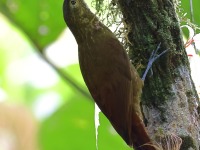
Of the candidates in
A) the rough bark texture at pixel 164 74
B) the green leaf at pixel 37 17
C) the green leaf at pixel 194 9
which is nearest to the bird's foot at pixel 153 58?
the rough bark texture at pixel 164 74

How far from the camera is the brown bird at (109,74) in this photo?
2619mm

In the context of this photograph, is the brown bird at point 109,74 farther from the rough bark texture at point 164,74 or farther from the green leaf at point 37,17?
the green leaf at point 37,17

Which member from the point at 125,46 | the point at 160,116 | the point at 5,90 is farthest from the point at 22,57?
the point at 160,116

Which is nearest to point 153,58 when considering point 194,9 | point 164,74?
point 164,74

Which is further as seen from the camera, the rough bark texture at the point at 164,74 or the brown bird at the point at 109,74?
the brown bird at the point at 109,74

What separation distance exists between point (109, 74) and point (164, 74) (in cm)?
35

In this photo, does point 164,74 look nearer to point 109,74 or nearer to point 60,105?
point 109,74

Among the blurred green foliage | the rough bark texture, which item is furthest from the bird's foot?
the blurred green foliage

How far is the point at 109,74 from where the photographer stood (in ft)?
9.40

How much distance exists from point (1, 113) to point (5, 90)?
0.24 meters

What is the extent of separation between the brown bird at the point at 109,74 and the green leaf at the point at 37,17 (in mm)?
602

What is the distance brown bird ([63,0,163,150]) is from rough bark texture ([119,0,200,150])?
0.06 meters

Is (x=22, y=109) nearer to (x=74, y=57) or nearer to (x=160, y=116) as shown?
(x=74, y=57)

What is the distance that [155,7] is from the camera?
2631 mm
